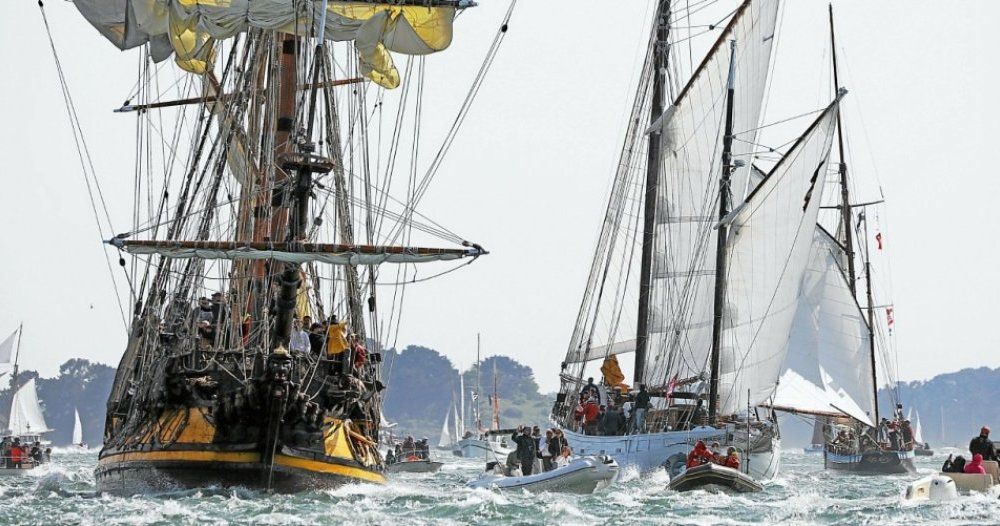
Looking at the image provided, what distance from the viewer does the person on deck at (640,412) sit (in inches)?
2130

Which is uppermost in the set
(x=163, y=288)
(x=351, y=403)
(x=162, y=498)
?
(x=163, y=288)

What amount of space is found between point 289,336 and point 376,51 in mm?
18161

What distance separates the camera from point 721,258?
180 ft

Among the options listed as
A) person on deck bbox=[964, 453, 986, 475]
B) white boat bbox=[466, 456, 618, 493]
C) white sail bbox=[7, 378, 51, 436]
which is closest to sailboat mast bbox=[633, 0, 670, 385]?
white boat bbox=[466, 456, 618, 493]

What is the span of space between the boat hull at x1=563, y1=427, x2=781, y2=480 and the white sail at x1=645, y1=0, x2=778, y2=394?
5273mm

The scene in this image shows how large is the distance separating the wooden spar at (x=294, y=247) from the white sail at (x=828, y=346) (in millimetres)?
32687

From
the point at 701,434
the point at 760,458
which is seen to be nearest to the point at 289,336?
the point at 701,434

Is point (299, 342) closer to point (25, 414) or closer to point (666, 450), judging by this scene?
point (666, 450)

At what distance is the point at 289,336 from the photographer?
3869 cm

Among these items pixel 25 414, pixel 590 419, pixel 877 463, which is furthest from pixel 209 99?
pixel 25 414

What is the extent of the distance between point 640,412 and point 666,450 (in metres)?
2.06

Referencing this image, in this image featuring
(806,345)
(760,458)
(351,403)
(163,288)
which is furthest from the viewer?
(806,345)

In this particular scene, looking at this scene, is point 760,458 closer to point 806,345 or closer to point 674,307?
point 674,307

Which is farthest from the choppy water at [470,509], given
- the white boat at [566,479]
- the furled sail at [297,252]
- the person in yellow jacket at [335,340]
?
the furled sail at [297,252]
